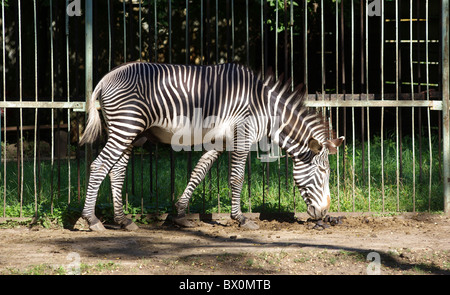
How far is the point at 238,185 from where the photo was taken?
24.6ft

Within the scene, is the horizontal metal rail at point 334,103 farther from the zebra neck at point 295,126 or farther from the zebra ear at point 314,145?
the zebra ear at point 314,145

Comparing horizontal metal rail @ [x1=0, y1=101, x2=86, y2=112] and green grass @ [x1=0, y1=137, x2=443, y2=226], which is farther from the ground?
horizontal metal rail @ [x1=0, y1=101, x2=86, y2=112]

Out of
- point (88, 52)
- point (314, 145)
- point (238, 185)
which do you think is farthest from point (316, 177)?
point (88, 52)

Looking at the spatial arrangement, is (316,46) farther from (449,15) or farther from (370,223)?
(370,223)

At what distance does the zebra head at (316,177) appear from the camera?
7.38 m

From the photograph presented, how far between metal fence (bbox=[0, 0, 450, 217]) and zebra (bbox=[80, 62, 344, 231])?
24 cm

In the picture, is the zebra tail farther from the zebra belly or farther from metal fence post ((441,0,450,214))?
metal fence post ((441,0,450,214))

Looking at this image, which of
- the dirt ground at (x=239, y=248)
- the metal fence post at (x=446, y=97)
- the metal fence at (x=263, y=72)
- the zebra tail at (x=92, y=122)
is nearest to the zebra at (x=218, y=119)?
the zebra tail at (x=92, y=122)

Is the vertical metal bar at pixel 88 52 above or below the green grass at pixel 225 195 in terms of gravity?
above

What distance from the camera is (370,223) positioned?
7637mm

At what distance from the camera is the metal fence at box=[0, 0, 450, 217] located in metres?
7.56

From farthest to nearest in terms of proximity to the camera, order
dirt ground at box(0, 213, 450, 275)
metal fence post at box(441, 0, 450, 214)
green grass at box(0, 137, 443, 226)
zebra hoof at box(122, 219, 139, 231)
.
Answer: metal fence post at box(441, 0, 450, 214), green grass at box(0, 137, 443, 226), zebra hoof at box(122, 219, 139, 231), dirt ground at box(0, 213, 450, 275)

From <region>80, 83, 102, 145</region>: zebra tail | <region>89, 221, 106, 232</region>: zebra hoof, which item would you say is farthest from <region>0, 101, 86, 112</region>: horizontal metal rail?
<region>89, 221, 106, 232</region>: zebra hoof

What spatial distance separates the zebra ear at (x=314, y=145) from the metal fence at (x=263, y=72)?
1.51 ft
